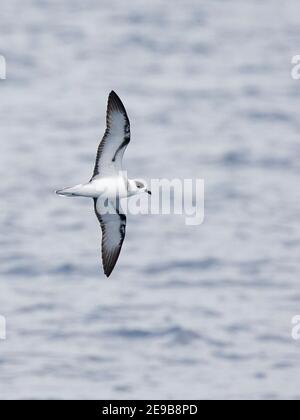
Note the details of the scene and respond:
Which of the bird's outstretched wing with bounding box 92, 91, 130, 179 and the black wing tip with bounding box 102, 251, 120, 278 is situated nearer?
the bird's outstretched wing with bounding box 92, 91, 130, 179

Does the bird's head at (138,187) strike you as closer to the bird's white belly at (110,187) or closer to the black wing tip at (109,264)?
the bird's white belly at (110,187)

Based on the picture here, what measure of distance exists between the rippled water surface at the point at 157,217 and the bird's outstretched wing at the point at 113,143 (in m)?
15.9

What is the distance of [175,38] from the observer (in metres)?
82.7

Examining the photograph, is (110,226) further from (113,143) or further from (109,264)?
(113,143)

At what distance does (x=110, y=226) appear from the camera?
20.2 m

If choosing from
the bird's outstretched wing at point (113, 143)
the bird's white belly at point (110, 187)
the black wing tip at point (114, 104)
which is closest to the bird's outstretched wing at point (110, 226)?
the bird's outstretched wing at point (113, 143)

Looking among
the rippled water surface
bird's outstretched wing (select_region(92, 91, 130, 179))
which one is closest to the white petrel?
bird's outstretched wing (select_region(92, 91, 130, 179))

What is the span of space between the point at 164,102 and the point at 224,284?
83.1ft

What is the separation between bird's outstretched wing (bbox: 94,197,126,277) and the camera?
65.4 ft

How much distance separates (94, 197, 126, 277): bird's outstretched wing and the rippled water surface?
14612 millimetres

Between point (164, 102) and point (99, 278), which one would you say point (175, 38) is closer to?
point (164, 102)

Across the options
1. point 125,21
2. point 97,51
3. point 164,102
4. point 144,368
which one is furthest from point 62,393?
point 125,21

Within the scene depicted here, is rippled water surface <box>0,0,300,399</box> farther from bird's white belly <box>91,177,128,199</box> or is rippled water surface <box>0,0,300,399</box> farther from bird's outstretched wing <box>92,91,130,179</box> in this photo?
bird's white belly <box>91,177,128,199</box>

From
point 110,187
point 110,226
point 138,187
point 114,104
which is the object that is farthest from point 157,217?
point 110,187
